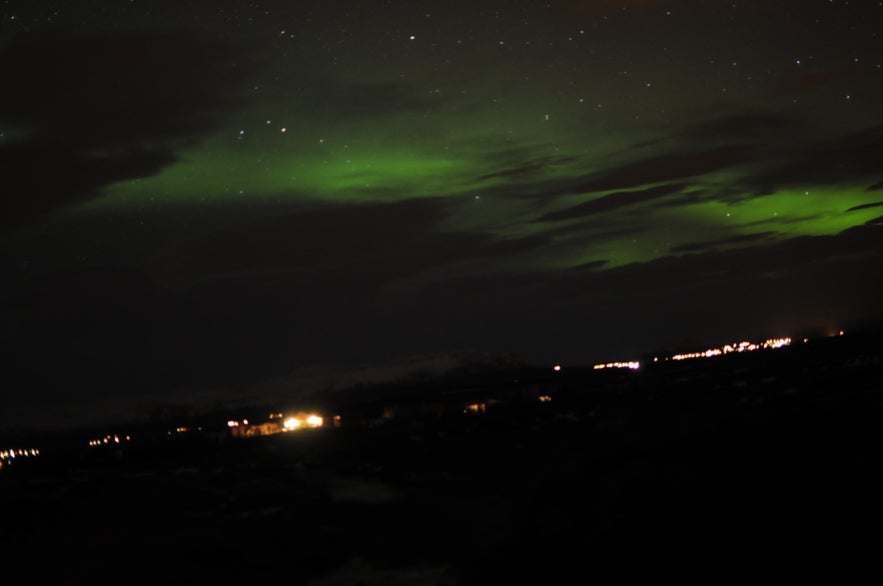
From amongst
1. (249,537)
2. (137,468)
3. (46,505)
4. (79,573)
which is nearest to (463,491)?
(249,537)

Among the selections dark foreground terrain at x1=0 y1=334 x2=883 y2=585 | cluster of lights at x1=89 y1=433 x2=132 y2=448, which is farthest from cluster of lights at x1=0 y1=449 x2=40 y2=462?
dark foreground terrain at x1=0 y1=334 x2=883 y2=585

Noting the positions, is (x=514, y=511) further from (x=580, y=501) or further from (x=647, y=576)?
(x=647, y=576)

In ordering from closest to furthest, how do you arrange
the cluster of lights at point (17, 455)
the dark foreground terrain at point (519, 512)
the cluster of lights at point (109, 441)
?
the dark foreground terrain at point (519, 512)
the cluster of lights at point (17, 455)
the cluster of lights at point (109, 441)

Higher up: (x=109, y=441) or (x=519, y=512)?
(x=519, y=512)

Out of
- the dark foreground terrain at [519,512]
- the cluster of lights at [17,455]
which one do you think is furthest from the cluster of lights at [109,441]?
the dark foreground terrain at [519,512]

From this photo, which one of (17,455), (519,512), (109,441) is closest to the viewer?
(519,512)

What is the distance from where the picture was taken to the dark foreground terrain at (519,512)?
44.3ft

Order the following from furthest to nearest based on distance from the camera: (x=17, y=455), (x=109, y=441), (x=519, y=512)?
(x=109, y=441), (x=17, y=455), (x=519, y=512)

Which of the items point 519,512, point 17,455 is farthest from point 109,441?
point 519,512

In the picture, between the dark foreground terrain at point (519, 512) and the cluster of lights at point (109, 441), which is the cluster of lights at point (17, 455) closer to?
the cluster of lights at point (109, 441)

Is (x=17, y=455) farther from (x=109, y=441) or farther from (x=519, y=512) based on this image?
(x=519, y=512)

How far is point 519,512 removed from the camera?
19984mm

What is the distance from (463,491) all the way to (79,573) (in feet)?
40.8

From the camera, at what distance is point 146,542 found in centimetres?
2509
